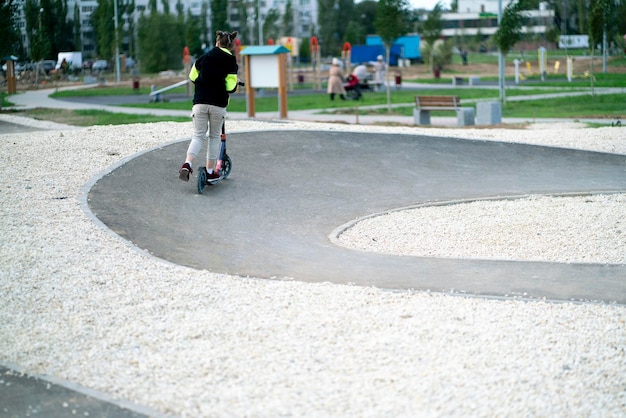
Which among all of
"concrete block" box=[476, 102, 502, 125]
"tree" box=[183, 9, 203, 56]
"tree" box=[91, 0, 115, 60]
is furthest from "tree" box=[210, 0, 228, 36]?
"concrete block" box=[476, 102, 502, 125]

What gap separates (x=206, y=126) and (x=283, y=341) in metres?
6.24

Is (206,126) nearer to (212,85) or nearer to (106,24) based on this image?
(212,85)

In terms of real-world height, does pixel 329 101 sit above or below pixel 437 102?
above

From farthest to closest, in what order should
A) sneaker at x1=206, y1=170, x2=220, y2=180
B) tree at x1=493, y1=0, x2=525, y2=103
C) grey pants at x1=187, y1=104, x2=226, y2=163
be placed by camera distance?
tree at x1=493, y1=0, x2=525, y2=103 < sneaker at x1=206, y1=170, x2=220, y2=180 < grey pants at x1=187, y1=104, x2=226, y2=163

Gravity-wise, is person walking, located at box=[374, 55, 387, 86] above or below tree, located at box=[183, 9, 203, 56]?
below

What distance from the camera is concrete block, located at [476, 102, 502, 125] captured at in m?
21.9

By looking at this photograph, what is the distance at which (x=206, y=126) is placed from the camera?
1188 centimetres

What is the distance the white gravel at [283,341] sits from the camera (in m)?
5.11

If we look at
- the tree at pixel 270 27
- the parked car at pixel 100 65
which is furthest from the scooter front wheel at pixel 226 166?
the parked car at pixel 100 65

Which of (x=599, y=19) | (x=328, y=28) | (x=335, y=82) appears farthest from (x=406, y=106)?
(x=328, y=28)

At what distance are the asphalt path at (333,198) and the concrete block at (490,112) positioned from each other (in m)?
5.86

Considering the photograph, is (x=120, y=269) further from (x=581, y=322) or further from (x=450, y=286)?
(x=581, y=322)

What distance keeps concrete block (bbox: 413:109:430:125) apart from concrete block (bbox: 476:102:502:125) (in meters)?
1.39

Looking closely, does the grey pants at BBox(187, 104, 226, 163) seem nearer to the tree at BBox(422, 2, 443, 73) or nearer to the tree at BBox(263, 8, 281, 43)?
the tree at BBox(422, 2, 443, 73)
